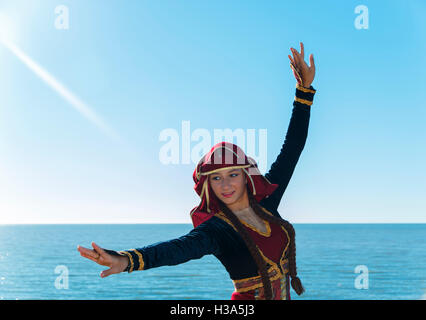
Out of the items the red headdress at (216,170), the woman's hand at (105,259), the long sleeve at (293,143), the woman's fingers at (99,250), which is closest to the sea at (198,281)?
the long sleeve at (293,143)

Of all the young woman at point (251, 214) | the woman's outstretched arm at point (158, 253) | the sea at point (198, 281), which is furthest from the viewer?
the sea at point (198, 281)

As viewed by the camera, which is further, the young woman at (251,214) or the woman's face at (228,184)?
the woman's face at (228,184)

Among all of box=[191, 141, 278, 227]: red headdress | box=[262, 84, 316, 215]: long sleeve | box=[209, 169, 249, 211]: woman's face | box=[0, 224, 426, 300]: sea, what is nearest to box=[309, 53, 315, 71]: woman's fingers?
box=[262, 84, 316, 215]: long sleeve

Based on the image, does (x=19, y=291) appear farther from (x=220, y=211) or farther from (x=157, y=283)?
(x=220, y=211)

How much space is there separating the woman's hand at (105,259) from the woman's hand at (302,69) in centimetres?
221

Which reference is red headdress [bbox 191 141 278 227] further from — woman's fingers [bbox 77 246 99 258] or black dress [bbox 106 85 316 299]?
woman's fingers [bbox 77 246 99 258]

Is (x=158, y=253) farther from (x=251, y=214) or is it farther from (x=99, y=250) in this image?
(x=251, y=214)

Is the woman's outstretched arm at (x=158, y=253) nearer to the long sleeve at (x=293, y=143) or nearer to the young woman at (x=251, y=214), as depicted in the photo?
the young woman at (x=251, y=214)

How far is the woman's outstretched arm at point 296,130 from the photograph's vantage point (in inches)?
162

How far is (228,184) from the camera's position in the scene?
3781 mm

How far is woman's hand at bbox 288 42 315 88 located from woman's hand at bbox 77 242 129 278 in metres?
2.21

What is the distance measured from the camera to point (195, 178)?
12.7ft

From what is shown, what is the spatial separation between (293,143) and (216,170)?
2.59 ft
